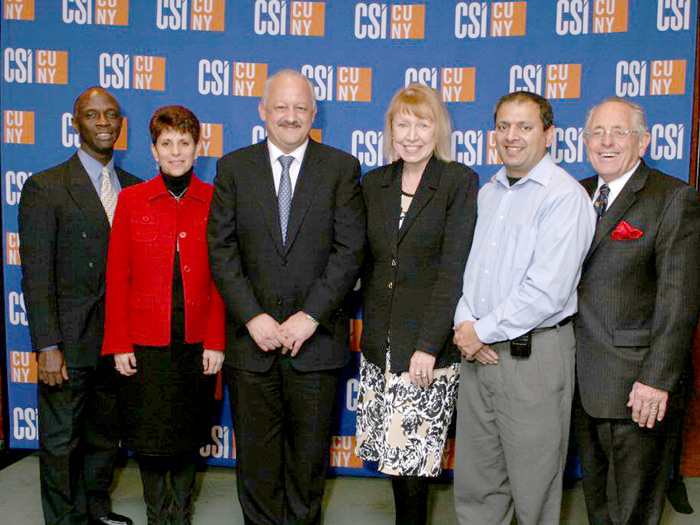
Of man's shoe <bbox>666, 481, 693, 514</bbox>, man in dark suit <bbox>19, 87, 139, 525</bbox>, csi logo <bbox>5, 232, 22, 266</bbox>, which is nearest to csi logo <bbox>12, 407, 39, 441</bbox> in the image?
csi logo <bbox>5, 232, 22, 266</bbox>

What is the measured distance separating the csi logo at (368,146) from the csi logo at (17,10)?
5.64ft

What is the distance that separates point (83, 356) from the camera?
8.27 feet

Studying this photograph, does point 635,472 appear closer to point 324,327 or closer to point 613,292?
point 613,292

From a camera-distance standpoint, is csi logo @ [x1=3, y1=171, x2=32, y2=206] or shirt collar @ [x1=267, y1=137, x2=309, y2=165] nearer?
shirt collar @ [x1=267, y1=137, x2=309, y2=165]

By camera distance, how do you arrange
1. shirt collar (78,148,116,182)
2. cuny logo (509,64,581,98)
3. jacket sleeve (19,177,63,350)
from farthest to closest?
cuny logo (509,64,581,98)
shirt collar (78,148,116,182)
jacket sleeve (19,177,63,350)

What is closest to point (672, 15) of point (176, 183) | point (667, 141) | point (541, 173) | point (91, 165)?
point (667, 141)

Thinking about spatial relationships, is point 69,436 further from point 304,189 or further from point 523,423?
point 523,423

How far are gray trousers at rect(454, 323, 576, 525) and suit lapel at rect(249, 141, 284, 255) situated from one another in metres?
0.82

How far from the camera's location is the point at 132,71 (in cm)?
315

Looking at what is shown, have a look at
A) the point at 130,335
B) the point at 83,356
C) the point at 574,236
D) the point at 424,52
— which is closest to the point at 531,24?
the point at 424,52

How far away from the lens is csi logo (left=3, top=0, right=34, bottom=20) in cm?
314

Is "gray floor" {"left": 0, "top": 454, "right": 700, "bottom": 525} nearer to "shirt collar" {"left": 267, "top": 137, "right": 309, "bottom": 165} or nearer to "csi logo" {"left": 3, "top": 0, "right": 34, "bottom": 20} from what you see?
"shirt collar" {"left": 267, "top": 137, "right": 309, "bottom": 165}

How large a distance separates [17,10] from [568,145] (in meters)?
2.80

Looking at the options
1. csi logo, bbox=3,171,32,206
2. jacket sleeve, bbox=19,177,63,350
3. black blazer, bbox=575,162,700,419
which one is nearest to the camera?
black blazer, bbox=575,162,700,419
